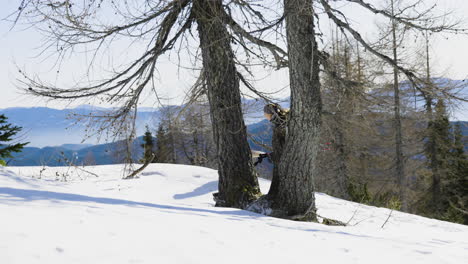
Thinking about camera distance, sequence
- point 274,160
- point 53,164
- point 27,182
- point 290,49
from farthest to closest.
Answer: point 53,164
point 274,160
point 290,49
point 27,182

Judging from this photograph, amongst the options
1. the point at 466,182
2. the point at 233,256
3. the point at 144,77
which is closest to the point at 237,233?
the point at 233,256

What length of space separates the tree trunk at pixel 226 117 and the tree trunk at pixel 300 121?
0.72 metres

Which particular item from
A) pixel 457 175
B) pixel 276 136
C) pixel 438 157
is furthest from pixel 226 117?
pixel 438 157

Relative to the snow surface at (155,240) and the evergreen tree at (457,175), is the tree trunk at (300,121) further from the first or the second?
the evergreen tree at (457,175)

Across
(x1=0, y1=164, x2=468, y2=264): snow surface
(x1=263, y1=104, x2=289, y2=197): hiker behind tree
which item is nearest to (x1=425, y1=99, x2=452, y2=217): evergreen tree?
(x1=263, y1=104, x2=289, y2=197): hiker behind tree

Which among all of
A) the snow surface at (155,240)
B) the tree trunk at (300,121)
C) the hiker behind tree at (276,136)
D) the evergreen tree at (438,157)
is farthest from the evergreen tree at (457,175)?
the snow surface at (155,240)

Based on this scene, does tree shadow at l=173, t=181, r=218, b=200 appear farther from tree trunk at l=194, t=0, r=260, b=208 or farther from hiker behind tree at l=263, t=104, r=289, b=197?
hiker behind tree at l=263, t=104, r=289, b=197

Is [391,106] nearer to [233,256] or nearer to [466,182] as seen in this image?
[233,256]

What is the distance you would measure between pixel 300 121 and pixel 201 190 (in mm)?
3763

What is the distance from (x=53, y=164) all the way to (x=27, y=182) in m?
7.85

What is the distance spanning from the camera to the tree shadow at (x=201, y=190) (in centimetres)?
736

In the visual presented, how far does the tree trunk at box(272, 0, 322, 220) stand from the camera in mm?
4656

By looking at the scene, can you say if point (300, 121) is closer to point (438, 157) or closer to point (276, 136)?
point (276, 136)

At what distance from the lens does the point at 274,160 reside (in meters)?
5.83
